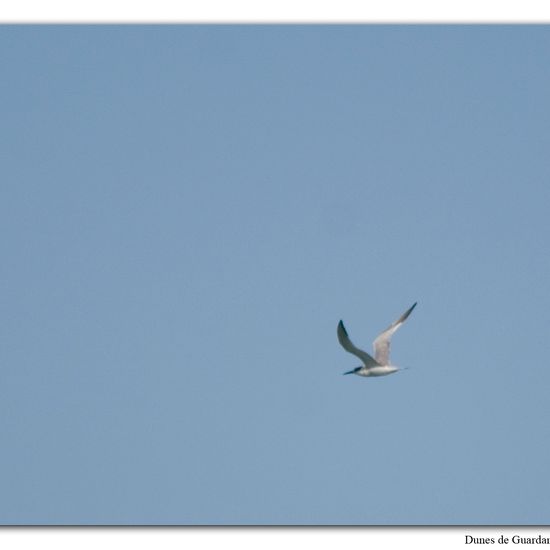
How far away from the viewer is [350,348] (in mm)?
39625

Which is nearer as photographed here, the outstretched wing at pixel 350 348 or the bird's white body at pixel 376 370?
the outstretched wing at pixel 350 348

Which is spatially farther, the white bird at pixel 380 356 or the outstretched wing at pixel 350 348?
the white bird at pixel 380 356

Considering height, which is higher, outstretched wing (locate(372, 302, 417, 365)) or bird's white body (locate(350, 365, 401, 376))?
outstretched wing (locate(372, 302, 417, 365))

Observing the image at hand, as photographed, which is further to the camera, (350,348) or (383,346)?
(383,346)

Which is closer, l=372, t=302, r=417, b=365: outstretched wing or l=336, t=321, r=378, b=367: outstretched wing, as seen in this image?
l=336, t=321, r=378, b=367: outstretched wing

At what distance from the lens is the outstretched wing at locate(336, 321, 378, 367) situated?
38678 millimetres

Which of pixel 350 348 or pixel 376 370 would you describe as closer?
pixel 350 348

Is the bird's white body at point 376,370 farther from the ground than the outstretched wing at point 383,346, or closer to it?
closer to it

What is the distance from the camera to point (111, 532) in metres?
32.4

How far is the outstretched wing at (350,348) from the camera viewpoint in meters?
38.7
